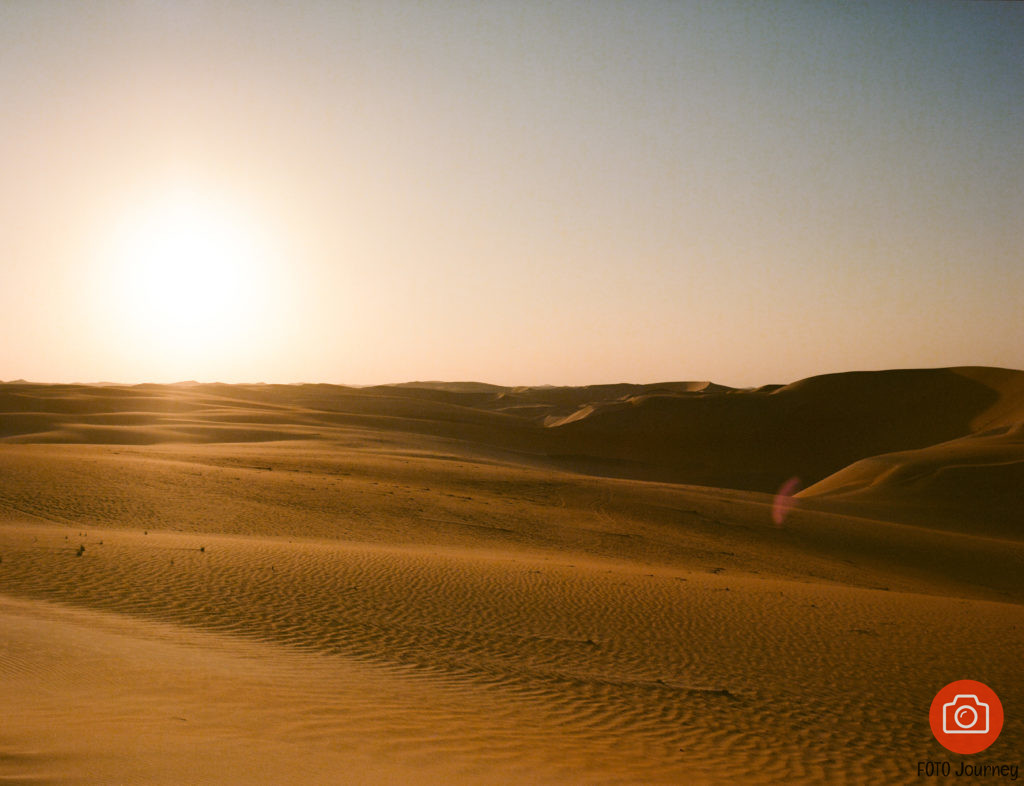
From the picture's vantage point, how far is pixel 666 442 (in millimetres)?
54688

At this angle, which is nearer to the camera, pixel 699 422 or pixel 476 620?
pixel 476 620

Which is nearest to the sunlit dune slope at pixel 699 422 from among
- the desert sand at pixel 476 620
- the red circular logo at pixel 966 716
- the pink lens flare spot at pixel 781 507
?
the desert sand at pixel 476 620

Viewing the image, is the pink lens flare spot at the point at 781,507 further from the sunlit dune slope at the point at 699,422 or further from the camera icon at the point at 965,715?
the sunlit dune slope at the point at 699,422

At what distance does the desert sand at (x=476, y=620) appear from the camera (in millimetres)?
6891

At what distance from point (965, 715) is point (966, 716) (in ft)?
0.05

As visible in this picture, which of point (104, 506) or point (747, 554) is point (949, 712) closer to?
point (747, 554)

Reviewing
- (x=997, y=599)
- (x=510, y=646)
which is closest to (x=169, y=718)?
(x=510, y=646)

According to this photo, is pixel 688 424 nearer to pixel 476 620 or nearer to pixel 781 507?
pixel 781 507

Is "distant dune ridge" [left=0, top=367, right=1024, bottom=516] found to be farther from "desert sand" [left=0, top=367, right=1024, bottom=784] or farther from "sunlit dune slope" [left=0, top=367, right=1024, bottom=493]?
"desert sand" [left=0, top=367, right=1024, bottom=784]

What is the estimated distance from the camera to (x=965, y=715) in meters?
9.34

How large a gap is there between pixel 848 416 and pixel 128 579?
5179 cm

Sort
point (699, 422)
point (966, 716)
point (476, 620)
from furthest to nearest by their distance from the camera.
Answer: point (699, 422) < point (476, 620) < point (966, 716)

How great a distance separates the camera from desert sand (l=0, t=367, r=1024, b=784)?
6891 mm

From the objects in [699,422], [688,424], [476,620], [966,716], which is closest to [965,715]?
[966,716]
